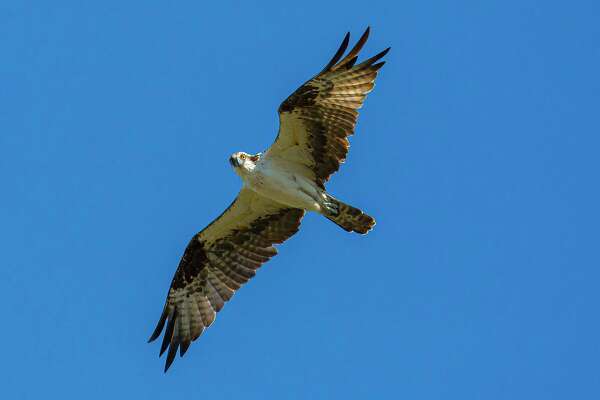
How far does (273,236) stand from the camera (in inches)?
584

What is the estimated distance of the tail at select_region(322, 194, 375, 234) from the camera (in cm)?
1385

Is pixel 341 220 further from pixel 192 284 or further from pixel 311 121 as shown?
pixel 192 284

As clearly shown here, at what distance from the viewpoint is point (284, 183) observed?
13.8 m

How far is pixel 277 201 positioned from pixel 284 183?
0.46 meters

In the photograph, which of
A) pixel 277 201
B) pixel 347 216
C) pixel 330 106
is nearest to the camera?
pixel 330 106

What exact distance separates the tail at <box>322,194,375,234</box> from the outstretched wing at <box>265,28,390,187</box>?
1.78 feet

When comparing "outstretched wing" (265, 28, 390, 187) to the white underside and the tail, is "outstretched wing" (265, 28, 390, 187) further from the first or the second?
the tail

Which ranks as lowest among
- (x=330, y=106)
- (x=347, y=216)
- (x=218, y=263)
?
(x=218, y=263)

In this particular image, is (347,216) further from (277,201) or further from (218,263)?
(218,263)

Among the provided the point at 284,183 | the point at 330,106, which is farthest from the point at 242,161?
the point at 330,106

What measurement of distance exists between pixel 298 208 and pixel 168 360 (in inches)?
107

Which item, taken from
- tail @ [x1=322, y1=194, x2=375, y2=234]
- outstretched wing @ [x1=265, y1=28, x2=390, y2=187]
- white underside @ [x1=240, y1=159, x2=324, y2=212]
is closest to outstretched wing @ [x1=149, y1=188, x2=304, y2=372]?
white underside @ [x1=240, y1=159, x2=324, y2=212]

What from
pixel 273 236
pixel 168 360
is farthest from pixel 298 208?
pixel 168 360

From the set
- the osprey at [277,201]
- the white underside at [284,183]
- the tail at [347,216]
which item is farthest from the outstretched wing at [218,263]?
the tail at [347,216]
